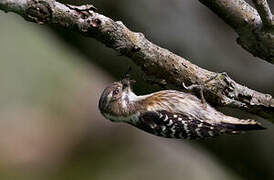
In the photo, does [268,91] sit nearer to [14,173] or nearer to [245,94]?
[245,94]

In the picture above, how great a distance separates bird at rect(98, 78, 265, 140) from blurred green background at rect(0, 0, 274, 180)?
312 mm

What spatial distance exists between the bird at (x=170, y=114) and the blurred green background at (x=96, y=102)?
31 cm

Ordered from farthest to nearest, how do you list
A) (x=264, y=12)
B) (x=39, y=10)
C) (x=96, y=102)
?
1. (x=96, y=102)
2. (x=264, y=12)
3. (x=39, y=10)

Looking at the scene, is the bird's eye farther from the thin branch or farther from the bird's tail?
the thin branch

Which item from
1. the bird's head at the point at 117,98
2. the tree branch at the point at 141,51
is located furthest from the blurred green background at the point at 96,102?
the tree branch at the point at 141,51

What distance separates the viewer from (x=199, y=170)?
8.43m

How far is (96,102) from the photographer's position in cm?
802

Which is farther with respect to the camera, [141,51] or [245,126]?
[245,126]

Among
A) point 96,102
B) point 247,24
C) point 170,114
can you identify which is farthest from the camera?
point 96,102

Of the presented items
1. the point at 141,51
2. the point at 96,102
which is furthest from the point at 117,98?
the point at 96,102

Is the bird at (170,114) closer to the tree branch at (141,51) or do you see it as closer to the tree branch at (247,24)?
the tree branch at (141,51)

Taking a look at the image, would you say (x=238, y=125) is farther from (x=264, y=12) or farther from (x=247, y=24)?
(x=264, y=12)

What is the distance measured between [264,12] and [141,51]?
47 cm

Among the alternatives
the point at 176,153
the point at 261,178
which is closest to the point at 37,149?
the point at 176,153
